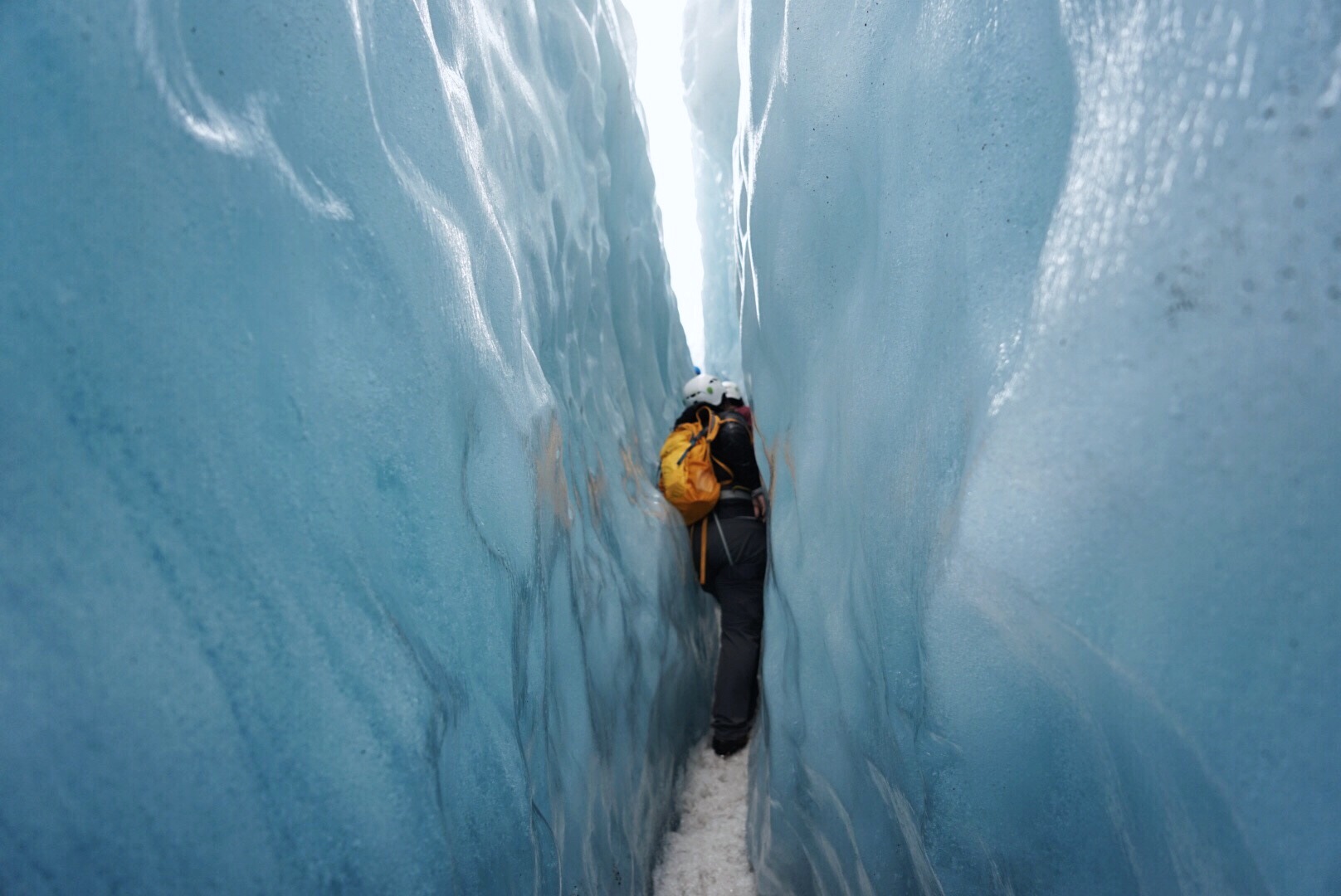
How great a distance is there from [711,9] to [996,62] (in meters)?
4.45

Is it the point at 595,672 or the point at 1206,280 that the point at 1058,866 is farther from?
the point at 595,672

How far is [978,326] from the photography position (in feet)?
4.10

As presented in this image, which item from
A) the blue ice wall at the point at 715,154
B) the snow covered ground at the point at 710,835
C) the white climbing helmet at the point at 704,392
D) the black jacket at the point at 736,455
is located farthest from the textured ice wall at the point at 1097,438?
the blue ice wall at the point at 715,154

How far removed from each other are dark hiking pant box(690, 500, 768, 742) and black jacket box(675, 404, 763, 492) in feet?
0.34

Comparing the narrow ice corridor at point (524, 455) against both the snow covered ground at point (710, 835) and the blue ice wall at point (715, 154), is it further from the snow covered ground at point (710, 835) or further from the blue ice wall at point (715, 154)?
the blue ice wall at point (715, 154)

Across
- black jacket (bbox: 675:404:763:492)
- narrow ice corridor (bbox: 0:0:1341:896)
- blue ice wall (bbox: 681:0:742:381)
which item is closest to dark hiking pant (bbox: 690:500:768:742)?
black jacket (bbox: 675:404:763:492)

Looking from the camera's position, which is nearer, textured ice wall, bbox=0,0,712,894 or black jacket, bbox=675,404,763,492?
textured ice wall, bbox=0,0,712,894

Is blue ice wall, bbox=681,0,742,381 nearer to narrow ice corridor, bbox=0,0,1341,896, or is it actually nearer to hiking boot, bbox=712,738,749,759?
hiking boot, bbox=712,738,749,759

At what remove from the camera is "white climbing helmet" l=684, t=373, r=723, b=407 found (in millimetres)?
3344

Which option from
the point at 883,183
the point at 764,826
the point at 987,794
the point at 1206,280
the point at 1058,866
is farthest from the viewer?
the point at 764,826

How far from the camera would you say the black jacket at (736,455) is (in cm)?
305

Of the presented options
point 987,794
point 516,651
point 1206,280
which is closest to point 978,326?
point 1206,280

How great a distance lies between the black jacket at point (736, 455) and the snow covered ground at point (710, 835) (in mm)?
1143

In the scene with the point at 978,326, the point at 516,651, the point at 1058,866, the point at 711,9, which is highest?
the point at 711,9
